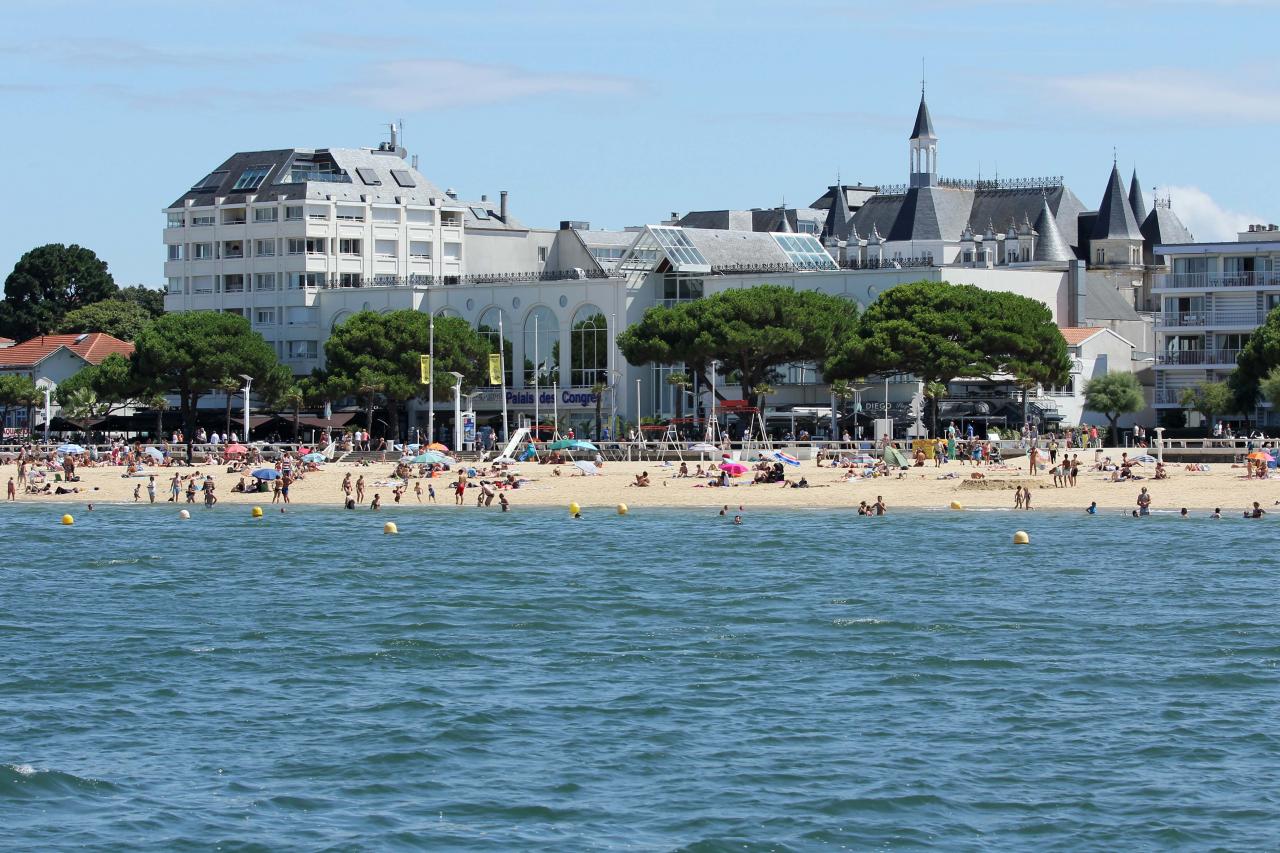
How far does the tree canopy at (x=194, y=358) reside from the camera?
104 m

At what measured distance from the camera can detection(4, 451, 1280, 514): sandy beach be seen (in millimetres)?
68188

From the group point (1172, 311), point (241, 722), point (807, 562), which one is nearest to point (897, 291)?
point (1172, 311)

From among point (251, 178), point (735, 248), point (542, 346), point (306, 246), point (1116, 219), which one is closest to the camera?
point (542, 346)

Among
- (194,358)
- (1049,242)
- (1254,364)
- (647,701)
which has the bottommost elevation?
(647,701)

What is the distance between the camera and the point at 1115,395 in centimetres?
10075

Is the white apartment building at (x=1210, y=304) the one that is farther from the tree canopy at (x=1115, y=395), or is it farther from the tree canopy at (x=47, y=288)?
the tree canopy at (x=47, y=288)

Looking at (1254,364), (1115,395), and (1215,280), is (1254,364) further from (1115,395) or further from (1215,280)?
(1215,280)

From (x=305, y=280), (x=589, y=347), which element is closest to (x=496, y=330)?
(x=589, y=347)

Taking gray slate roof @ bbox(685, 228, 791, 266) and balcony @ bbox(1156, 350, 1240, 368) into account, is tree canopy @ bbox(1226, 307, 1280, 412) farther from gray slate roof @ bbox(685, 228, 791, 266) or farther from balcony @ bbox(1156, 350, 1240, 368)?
gray slate roof @ bbox(685, 228, 791, 266)

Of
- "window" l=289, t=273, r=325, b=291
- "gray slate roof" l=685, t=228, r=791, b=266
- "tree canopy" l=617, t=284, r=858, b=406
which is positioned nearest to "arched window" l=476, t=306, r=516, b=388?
"gray slate roof" l=685, t=228, r=791, b=266

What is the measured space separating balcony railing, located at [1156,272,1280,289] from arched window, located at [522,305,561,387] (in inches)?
1326

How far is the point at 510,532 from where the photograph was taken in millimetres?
62312

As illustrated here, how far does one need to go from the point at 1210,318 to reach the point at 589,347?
3399 centimetres

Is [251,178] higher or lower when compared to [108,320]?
higher
